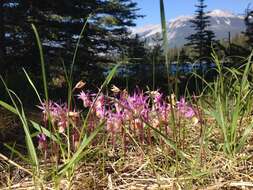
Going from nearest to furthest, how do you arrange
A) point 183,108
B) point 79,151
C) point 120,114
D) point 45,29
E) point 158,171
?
1. point 79,151
2. point 158,171
3. point 120,114
4. point 183,108
5. point 45,29

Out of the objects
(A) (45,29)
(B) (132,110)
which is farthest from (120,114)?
(A) (45,29)

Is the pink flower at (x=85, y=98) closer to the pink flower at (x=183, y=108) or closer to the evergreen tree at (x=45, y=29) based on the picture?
the pink flower at (x=183, y=108)

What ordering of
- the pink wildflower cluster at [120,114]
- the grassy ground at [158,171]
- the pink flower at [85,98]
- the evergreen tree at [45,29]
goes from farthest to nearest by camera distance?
the evergreen tree at [45,29] < the pink flower at [85,98] < the pink wildflower cluster at [120,114] < the grassy ground at [158,171]

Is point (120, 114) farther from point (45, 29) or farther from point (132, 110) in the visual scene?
point (45, 29)

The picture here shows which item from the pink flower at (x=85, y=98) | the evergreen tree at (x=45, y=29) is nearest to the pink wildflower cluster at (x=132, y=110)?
the pink flower at (x=85, y=98)

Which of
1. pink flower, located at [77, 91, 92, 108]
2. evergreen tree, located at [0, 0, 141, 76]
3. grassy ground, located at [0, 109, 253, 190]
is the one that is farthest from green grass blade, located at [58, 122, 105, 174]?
evergreen tree, located at [0, 0, 141, 76]

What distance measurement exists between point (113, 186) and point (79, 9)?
59.5 feet

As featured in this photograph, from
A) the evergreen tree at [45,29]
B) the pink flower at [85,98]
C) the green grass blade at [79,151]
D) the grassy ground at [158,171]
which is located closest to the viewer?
the green grass blade at [79,151]

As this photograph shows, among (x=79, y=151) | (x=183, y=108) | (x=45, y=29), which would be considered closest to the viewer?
(x=79, y=151)

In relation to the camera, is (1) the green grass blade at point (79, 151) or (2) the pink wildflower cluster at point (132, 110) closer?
(1) the green grass blade at point (79, 151)

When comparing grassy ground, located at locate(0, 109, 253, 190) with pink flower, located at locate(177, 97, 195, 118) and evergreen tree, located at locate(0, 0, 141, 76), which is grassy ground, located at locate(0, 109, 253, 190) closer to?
pink flower, located at locate(177, 97, 195, 118)

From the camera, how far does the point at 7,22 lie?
55.7 ft

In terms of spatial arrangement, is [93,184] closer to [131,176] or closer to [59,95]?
[131,176]

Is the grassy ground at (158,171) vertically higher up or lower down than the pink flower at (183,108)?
lower down
